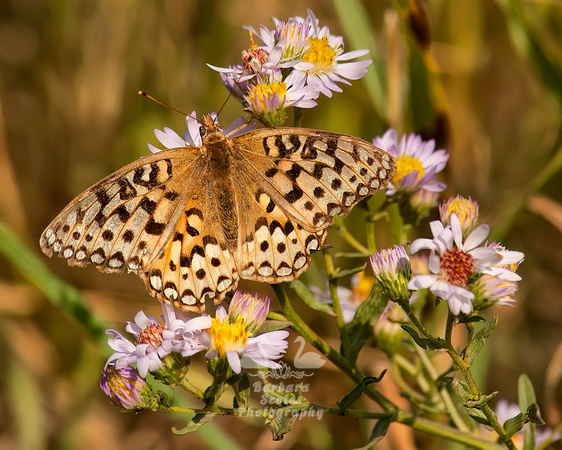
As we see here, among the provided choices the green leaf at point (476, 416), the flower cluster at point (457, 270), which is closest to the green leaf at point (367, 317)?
the flower cluster at point (457, 270)

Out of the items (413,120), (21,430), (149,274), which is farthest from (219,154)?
Result: (21,430)

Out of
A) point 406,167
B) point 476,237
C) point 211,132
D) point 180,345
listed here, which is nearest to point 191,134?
point 211,132

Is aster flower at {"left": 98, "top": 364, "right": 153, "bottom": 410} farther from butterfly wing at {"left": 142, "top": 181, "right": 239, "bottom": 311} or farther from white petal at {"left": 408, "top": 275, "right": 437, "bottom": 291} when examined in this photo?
white petal at {"left": 408, "top": 275, "right": 437, "bottom": 291}

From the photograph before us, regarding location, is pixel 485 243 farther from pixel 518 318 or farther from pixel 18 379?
pixel 18 379

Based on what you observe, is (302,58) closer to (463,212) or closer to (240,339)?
(463,212)

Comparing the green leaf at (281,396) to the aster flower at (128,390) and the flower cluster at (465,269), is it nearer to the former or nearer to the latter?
the aster flower at (128,390)

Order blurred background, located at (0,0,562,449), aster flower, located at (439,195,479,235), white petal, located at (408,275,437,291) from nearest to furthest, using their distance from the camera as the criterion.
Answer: white petal, located at (408,275,437,291), aster flower, located at (439,195,479,235), blurred background, located at (0,0,562,449)

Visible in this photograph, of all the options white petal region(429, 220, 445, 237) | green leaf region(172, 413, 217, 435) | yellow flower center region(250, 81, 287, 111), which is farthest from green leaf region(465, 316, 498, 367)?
yellow flower center region(250, 81, 287, 111)
